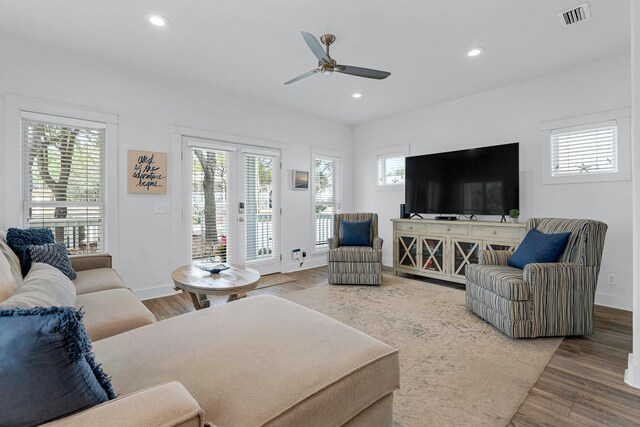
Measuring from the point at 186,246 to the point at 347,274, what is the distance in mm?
2144

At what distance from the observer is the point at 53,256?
2225 mm

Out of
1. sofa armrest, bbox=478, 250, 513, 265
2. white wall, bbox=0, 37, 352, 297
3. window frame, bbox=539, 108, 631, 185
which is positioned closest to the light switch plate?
white wall, bbox=0, 37, 352, 297

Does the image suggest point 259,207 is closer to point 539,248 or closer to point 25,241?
point 25,241

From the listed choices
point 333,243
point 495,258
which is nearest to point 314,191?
point 333,243

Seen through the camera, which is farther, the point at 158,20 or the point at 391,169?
the point at 391,169

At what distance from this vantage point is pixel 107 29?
267cm

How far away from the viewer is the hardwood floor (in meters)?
1.57

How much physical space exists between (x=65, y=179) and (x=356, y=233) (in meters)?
3.48

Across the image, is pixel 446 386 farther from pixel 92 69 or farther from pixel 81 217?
pixel 92 69

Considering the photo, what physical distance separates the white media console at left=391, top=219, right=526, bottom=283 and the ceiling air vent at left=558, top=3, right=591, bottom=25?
1.95 m

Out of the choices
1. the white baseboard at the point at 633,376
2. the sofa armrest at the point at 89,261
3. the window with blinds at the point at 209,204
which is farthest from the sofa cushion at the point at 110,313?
the white baseboard at the point at 633,376

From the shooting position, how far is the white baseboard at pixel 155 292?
3538 mm

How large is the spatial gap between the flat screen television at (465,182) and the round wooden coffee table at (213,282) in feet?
9.73

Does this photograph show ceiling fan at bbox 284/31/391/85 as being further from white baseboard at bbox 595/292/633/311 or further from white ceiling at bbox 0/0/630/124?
white baseboard at bbox 595/292/633/311
